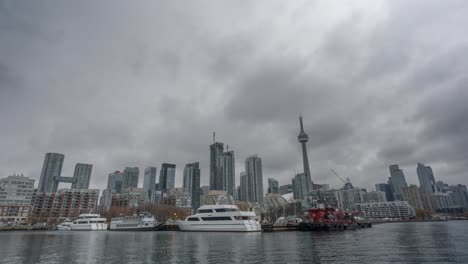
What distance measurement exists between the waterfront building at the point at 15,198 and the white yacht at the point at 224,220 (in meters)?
155

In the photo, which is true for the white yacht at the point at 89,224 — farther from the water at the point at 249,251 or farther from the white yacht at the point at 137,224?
the water at the point at 249,251

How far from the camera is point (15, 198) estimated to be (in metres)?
180

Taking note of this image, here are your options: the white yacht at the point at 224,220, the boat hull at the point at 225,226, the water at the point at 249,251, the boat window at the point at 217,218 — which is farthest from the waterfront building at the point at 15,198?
the boat window at the point at 217,218

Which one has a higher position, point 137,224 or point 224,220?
point 224,220

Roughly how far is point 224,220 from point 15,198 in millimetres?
174518

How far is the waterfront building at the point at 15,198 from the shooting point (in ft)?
570

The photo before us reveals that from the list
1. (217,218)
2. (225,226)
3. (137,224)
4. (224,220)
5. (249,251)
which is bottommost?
(249,251)

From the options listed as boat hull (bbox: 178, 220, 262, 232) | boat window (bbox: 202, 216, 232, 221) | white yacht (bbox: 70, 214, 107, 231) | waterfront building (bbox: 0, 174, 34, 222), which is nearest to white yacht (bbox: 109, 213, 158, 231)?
white yacht (bbox: 70, 214, 107, 231)

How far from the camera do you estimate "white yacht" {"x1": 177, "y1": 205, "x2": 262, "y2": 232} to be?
82.9 metres

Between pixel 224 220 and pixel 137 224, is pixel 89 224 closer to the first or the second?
pixel 137 224

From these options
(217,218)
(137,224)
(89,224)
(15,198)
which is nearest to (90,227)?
(89,224)

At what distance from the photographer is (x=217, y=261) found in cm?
3117

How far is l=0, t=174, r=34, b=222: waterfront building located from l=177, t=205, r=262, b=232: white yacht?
155 meters

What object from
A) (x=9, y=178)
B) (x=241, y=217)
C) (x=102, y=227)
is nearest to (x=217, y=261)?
(x=241, y=217)
